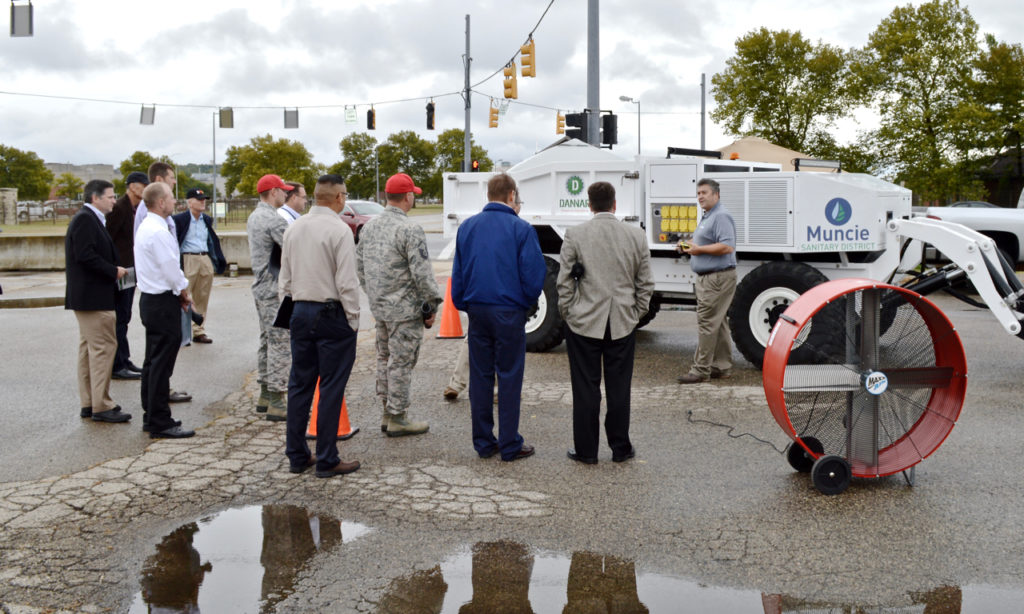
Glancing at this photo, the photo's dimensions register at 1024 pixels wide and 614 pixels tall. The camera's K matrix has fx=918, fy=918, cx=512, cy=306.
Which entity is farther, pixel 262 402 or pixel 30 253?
pixel 30 253

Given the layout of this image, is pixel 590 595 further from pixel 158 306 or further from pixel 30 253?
pixel 30 253

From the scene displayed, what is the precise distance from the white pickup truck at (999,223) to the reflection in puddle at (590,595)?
1294 centimetres

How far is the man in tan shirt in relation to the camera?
5555mm

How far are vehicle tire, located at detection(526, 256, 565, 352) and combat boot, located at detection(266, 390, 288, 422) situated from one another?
3366mm

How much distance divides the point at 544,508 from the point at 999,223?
13.5m

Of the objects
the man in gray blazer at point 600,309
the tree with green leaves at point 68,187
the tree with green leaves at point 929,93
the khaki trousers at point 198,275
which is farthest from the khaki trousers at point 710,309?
the tree with green leaves at point 68,187

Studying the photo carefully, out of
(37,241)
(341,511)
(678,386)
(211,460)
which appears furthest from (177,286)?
(37,241)

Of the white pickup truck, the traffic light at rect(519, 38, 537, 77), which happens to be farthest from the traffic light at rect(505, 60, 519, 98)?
the white pickup truck

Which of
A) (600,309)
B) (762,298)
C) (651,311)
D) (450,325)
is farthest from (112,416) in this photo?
(651,311)

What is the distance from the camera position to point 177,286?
21.6ft

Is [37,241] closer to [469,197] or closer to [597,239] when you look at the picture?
[469,197]

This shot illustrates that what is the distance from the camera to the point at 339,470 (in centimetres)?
564

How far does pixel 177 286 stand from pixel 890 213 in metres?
6.40

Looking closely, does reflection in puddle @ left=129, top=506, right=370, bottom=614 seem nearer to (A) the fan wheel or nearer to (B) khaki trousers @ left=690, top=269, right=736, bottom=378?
(A) the fan wheel
